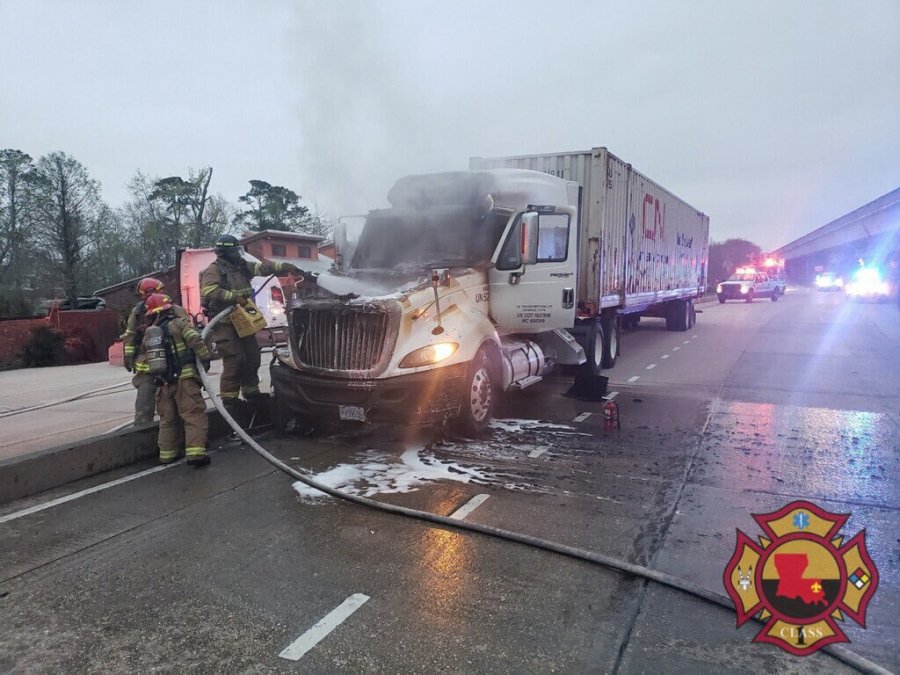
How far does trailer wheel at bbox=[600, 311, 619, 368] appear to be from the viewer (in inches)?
435

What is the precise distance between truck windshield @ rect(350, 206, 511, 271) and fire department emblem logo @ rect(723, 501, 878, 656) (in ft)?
15.9

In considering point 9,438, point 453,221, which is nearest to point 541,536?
point 453,221

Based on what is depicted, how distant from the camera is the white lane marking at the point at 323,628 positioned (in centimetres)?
278

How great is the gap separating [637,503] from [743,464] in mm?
1603

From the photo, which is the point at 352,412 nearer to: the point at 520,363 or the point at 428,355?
the point at 428,355

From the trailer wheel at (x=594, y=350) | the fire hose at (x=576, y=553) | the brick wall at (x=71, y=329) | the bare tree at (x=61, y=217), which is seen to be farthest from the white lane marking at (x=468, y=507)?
the bare tree at (x=61, y=217)

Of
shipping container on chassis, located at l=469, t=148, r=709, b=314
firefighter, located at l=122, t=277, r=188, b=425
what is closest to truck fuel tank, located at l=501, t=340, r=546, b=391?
shipping container on chassis, located at l=469, t=148, r=709, b=314

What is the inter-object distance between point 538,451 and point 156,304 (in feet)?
12.9

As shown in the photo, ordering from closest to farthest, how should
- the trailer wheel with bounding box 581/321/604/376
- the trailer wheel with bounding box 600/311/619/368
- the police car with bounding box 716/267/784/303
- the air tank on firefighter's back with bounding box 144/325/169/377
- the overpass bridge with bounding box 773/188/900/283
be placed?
the air tank on firefighter's back with bounding box 144/325/169/377
the trailer wheel with bounding box 581/321/604/376
the trailer wheel with bounding box 600/311/619/368
the police car with bounding box 716/267/784/303
the overpass bridge with bounding box 773/188/900/283

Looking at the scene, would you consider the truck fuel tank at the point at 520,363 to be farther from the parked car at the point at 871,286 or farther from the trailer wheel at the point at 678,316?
the parked car at the point at 871,286

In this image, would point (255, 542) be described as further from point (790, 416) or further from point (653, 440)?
point (790, 416)

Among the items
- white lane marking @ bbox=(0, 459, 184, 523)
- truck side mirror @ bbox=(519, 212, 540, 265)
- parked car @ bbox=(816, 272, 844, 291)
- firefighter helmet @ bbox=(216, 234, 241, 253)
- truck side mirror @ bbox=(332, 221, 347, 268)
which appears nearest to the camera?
white lane marking @ bbox=(0, 459, 184, 523)

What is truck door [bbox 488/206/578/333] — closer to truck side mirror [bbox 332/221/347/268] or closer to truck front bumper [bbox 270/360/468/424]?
truck front bumper [bbox 270/360/468/424]

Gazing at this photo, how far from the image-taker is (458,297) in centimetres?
661
